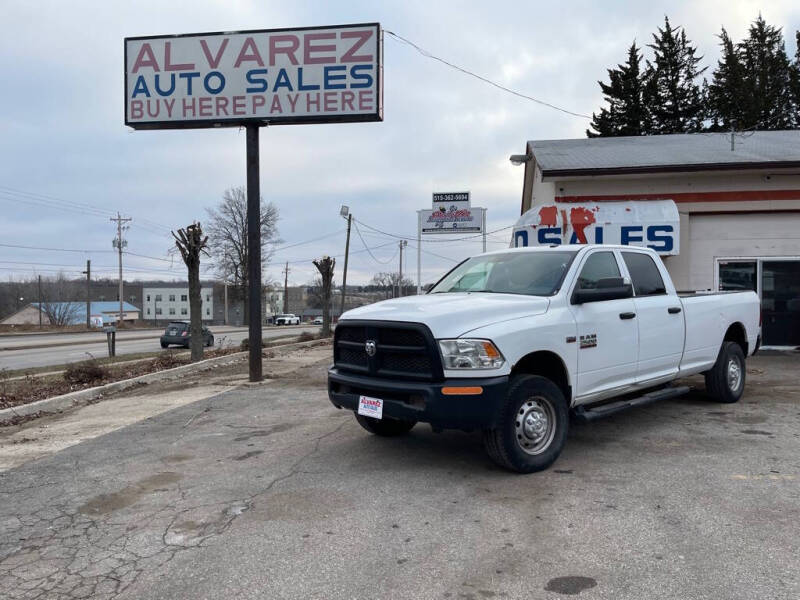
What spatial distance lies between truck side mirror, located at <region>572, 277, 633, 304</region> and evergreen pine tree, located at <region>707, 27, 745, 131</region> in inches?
1290

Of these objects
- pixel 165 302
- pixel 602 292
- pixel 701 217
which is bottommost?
pixel 165 302

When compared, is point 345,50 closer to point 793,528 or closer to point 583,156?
point 583,156

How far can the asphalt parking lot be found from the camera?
130 inches

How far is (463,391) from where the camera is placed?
4.66 metres

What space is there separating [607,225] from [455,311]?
10.2 metres

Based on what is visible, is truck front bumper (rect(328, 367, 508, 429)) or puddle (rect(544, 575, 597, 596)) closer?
puddle (rect(544, 575, 597, 596))

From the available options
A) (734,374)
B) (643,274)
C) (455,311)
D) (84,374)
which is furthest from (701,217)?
(84,374)

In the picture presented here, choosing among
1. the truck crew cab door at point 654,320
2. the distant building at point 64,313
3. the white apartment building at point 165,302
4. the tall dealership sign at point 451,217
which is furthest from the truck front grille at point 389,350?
the white apartment building at point 165,302

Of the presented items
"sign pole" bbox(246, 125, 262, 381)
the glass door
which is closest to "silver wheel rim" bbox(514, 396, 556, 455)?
"sign pole" bbox(246, 125, 262, 381)

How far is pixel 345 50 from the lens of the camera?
10984mm

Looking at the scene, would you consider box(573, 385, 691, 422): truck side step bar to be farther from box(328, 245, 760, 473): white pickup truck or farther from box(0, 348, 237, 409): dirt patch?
box(0, 348, 237, 409): dirt patch

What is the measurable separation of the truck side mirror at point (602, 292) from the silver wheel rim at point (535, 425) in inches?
38.2

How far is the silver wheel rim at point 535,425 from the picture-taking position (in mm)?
4988

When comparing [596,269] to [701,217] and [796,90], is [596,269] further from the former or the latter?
[796,90]
